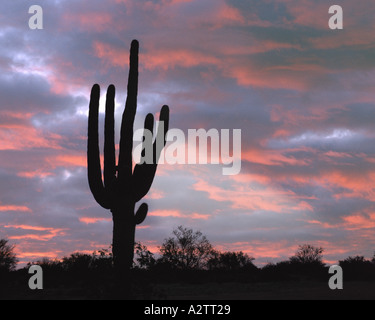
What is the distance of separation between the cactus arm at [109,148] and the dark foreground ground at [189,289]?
358cm

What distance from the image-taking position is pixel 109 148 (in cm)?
1591

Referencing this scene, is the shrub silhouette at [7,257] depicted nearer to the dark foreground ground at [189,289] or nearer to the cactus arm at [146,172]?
the dark foreground ground at [189,289]

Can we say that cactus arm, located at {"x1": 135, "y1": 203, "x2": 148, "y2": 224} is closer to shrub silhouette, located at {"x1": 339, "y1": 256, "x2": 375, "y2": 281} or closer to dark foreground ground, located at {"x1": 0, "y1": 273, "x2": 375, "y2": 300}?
dark foreground ground, located at {"x1": 0, "y1": 273, "x2": 375, "y2": 300}

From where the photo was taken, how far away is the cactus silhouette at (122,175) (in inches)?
622

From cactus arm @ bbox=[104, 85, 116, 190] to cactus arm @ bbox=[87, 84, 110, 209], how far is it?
0.22 metres

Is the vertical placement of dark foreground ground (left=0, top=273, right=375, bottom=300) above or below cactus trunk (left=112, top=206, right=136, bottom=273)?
below

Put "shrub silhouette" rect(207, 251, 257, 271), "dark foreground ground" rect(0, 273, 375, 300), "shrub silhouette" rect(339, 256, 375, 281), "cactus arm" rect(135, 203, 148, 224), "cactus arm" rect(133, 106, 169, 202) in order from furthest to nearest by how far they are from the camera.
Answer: "shrub silhouette" rect(207, 251, 257, 271)
"shrub silhouette" rect(339, 256, 375, 281)
"dark foreground ground" rect(0, 273, 375, 300)
"cactus arm" rect(135, 203, 148, 224)
"cactus arm" rect(133, 106, 169, 202)

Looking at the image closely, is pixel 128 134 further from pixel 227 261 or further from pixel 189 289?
pixel 227 261

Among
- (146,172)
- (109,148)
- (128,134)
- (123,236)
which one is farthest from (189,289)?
(128,134)

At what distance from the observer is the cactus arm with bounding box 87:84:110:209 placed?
1594 centimetres

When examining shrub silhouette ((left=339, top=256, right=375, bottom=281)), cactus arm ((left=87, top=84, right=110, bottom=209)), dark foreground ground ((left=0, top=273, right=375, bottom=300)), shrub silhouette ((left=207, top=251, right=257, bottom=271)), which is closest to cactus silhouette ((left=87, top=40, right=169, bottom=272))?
cactus arm ((left=87, top=84, right=110, bottom=209))

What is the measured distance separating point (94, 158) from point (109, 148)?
0.56 metres

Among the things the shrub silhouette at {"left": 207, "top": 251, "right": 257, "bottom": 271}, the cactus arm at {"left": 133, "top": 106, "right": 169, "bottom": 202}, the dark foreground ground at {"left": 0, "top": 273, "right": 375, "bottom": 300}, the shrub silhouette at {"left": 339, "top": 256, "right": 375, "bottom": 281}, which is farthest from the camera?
the shrub silhouette at {"left": 207, "top": 251, "right": 257, "bottom": 271}
